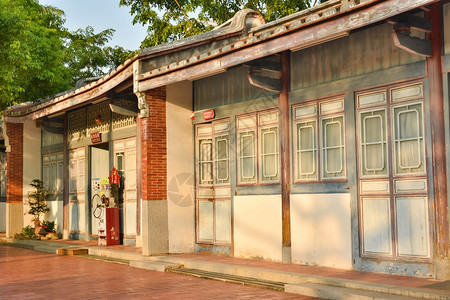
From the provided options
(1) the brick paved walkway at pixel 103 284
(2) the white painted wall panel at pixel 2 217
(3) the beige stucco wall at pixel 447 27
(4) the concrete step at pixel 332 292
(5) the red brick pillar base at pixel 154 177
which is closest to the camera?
(4) the concrete step at pixel 332 292

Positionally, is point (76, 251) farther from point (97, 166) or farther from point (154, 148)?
point (154, 148)

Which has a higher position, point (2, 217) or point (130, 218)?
point (130, 218)

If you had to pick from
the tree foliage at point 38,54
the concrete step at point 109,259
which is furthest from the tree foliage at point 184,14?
the concrete step at point 109,259

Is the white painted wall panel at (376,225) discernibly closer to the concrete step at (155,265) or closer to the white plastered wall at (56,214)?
the concrete step at (155,265)

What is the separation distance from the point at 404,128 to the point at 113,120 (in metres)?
9.82

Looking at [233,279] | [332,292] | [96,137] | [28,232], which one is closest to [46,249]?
[28,232]

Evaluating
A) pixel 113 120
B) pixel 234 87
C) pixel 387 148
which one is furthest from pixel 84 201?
pixel 387 148

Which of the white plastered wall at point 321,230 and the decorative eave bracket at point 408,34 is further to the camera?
the white plastered wall at point 321,230

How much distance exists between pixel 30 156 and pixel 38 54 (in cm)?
369

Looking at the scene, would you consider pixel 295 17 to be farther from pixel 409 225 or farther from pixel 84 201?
pixel 84 201

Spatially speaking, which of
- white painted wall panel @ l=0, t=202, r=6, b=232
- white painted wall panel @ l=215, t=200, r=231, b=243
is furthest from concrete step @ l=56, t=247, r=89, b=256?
white painted wall panel @ l=0, t=202, r=6, b=232

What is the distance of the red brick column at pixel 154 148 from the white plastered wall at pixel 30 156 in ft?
30.9

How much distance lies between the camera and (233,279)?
10.3 m

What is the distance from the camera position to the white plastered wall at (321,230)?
10.4 metres
